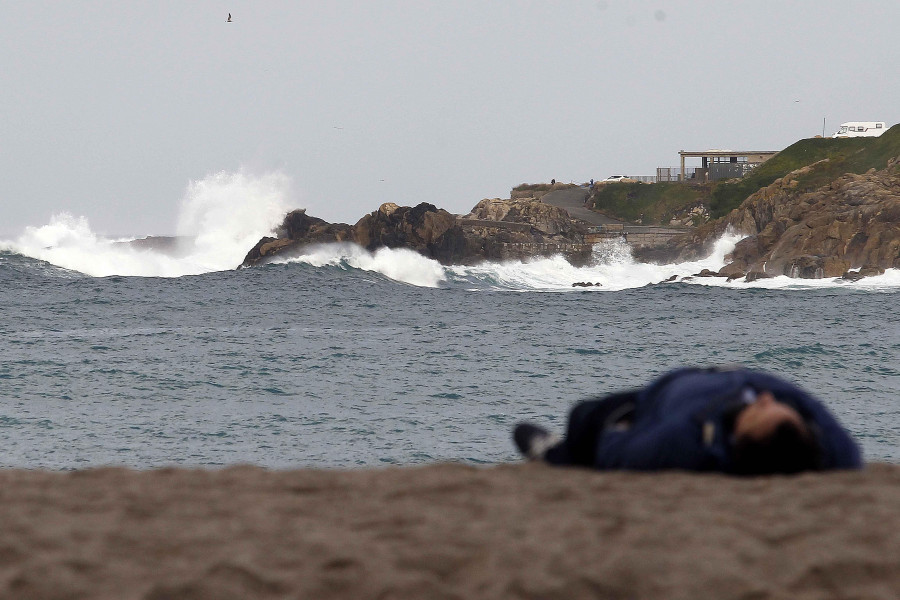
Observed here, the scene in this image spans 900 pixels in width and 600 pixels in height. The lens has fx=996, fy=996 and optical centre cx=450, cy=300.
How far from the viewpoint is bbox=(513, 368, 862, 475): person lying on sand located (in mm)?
3775

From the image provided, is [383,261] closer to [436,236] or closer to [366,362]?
[436,236]

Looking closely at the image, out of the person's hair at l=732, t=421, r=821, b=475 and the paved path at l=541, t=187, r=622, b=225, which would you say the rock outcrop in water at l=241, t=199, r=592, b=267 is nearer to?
the paved path at l=541, t=187, r=622, b=225

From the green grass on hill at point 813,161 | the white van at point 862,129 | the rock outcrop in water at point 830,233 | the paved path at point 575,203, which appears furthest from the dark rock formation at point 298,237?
the white van at point 862,129

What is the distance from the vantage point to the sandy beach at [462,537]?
→ 2719 millimetres

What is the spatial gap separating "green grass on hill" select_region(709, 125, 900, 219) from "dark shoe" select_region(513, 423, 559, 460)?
222 ft

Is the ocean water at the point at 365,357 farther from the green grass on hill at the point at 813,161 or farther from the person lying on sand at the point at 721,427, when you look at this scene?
the green grass on hill at the point at 813,161

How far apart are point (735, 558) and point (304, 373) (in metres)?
21.3

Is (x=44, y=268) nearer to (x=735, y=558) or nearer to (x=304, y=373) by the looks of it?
(x=304, y=373)

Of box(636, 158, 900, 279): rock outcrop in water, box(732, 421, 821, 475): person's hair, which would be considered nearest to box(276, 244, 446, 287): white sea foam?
box(636, 158, 900, 279): rock outcrop in water

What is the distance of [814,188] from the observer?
224 feet

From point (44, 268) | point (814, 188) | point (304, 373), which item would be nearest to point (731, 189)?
point (814, 188)

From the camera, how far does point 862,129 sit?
290 feet

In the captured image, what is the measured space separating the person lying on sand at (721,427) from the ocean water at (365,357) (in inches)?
395

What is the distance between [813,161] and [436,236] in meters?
36.4
